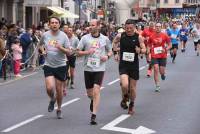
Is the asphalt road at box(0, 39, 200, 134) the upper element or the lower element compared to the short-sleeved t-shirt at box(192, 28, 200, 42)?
lower

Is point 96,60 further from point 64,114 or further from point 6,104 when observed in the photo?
point 6,104

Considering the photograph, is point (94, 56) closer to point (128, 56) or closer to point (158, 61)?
point (128, 56)

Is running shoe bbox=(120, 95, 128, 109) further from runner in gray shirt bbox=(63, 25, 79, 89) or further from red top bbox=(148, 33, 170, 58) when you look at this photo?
red top bbox=(148, 33, 170, 58)

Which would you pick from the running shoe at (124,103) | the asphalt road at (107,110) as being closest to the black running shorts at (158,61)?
the asphalt road at (107,110)

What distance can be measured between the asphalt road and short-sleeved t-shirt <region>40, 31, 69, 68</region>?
3.44 feet

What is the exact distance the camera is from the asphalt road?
34.1 feet

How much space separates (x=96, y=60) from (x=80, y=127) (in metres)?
1.25

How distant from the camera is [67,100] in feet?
47.2

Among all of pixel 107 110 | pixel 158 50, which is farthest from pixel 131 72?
pixel 158 50

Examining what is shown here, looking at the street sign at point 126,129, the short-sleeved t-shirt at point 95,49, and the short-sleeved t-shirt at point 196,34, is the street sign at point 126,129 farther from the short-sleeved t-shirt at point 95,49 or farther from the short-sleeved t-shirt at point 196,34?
the short-sleeved t-shirt at point 196,34

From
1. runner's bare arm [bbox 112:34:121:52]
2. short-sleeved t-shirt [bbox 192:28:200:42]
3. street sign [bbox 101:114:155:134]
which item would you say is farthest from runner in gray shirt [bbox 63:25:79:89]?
short-sleeved t-shirt [bbox 192:28:200:42]

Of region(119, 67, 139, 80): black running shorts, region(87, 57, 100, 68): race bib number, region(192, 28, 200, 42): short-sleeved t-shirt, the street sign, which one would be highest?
region(87, 57, 100, 68): race bib number

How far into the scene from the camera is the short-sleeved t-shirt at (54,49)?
1123 cm

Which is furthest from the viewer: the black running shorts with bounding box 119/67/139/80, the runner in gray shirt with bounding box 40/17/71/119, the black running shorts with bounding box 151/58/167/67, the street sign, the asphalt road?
the black running shorts with bounding box 151/58/167/67
